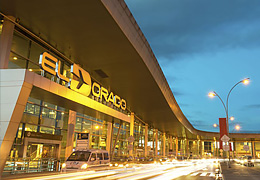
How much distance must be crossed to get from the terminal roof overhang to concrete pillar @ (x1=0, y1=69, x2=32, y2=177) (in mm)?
3673

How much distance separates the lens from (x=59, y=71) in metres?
18.0

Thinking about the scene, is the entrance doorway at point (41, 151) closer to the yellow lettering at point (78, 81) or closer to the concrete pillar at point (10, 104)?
the yellow lettering at point (78, 81)

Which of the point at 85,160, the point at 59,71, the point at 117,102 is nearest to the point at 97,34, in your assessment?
the point at 59,71

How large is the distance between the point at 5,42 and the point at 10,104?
407cm

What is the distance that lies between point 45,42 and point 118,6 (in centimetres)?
768

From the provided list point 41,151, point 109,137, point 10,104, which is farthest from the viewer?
point 109,137

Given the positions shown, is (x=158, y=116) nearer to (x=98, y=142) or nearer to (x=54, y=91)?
(x=98, y=142)

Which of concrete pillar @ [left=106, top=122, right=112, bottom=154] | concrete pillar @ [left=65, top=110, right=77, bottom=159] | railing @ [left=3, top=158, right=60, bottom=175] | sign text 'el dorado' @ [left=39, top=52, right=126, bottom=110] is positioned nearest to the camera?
railing @ [left=3, top=158, right=60, bottom=175]

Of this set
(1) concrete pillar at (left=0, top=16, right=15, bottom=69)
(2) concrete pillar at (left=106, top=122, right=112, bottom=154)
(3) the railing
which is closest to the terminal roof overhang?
(1) concrete pillar at (left=0, top=16, right=15, bottom=69)

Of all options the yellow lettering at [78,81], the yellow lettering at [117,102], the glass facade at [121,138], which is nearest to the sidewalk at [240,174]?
the yellow lettering at [78,81]

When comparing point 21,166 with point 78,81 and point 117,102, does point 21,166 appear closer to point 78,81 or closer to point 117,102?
point 78,81

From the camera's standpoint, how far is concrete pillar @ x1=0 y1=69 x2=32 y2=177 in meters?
13.2

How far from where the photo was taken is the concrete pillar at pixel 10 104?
1320 centimetres

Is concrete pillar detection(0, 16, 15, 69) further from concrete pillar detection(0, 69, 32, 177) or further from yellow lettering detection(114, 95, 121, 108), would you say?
yellow lettering detection(114, 95, 121, 108)
